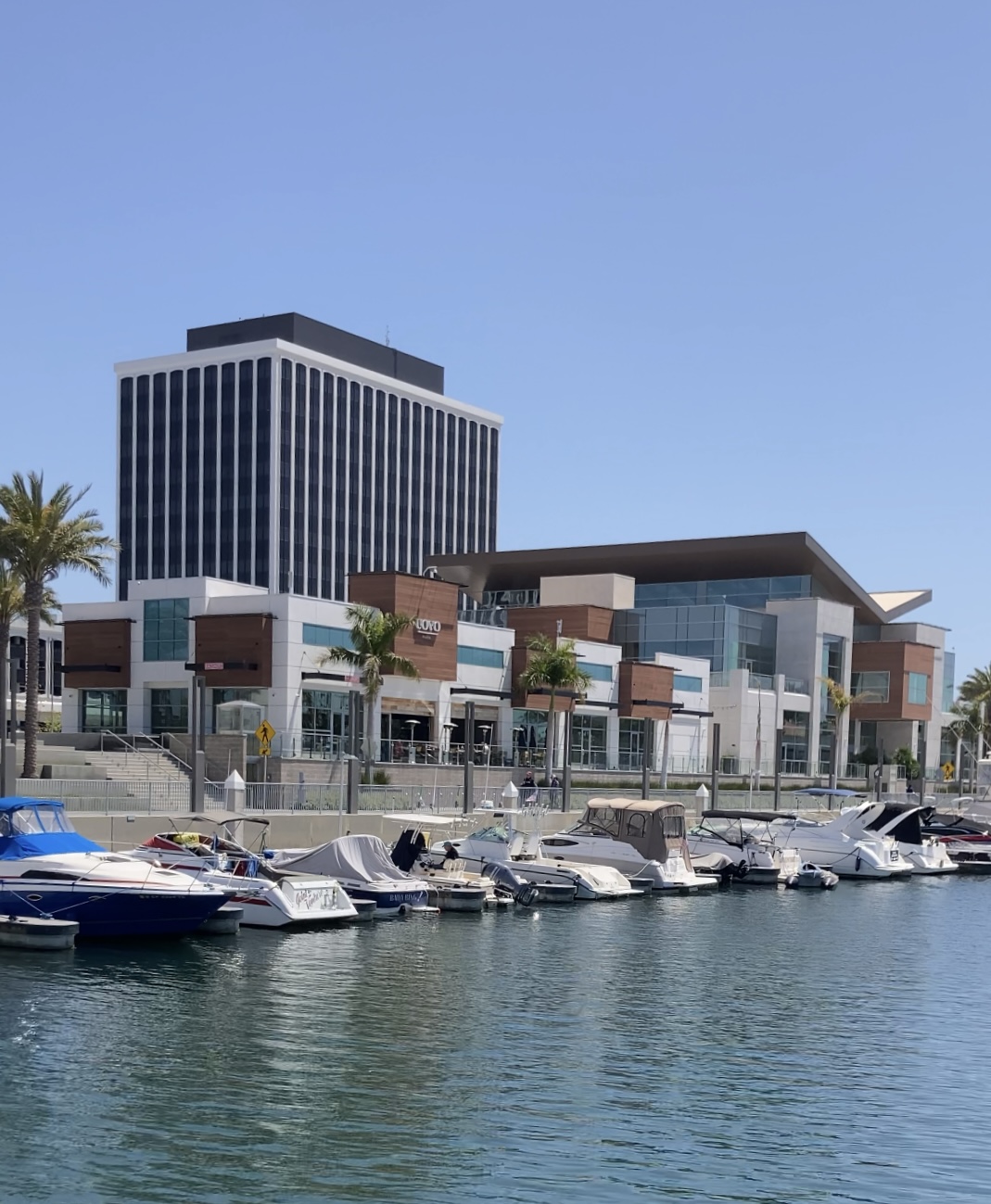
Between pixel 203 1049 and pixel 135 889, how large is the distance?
1128cm

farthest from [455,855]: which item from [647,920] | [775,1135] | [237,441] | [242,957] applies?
[237,441]

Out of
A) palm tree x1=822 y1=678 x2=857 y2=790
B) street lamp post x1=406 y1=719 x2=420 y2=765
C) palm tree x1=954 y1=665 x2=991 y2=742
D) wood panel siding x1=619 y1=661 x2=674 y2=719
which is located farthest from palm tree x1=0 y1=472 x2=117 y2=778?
palm tree x1=954 y1=665 x2=991 y2=742

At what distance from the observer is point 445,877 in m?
47.4

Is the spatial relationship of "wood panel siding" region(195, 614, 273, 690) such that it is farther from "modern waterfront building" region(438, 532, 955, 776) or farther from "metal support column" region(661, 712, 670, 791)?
"modern waterfront building" region(438, 532, 955, 776)

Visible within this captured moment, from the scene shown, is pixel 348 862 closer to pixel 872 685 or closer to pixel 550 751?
pixel 550 751

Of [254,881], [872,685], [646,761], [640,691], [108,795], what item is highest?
[872,685]

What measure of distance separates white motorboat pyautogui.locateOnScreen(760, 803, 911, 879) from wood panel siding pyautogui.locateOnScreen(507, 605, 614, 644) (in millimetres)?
29332

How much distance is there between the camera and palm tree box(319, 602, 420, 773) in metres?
74.1

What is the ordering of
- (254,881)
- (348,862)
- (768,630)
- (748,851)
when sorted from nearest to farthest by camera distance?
1. (254,881)
2. (348,862)
3. (748,851)
4. (768,630)

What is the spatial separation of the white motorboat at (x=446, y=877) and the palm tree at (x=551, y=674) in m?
32.1

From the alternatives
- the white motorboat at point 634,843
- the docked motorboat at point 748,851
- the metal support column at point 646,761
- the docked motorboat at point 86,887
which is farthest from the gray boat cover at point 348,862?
the metal support column at point 646,761

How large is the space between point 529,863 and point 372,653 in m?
24.7

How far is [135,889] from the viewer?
3600 cm

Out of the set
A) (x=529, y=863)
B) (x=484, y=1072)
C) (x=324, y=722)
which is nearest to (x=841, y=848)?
(x=529, y=863)
